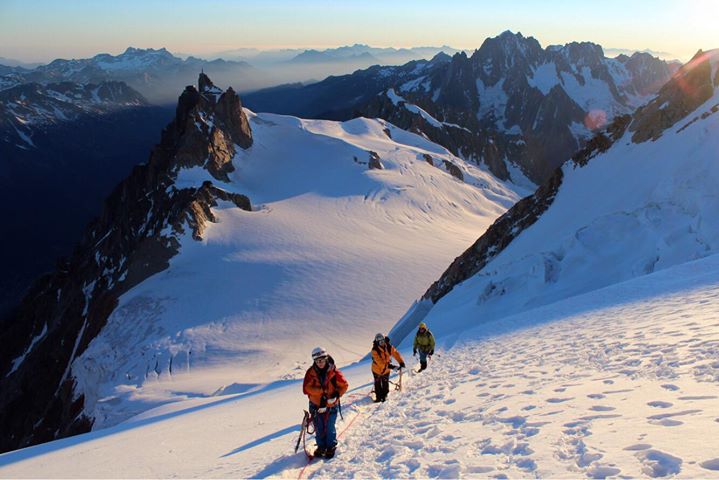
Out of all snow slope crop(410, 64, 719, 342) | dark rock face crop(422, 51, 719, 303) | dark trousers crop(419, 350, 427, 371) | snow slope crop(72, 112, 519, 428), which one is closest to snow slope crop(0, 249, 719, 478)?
dark trousers crop(419, 350, 427, 371)

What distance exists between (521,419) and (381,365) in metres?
4.28

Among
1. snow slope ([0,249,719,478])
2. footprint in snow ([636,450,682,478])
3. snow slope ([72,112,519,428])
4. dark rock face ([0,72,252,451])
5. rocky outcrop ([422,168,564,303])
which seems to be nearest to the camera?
footprint in snow ([636,450,682,478])

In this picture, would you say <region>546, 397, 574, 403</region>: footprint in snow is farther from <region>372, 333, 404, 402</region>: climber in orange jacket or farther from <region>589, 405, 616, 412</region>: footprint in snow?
<region>372, 333, 404, 402</region>: climber in orange jacket

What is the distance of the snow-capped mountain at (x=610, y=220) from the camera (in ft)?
71.7

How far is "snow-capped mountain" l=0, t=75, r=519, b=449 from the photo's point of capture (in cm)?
3284

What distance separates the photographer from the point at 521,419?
782cm

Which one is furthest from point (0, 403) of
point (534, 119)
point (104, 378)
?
point (534, 119)

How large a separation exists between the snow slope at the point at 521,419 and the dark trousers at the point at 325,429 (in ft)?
1.09

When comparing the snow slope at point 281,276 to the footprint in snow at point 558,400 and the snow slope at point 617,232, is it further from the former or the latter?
the footprint in snow at point 558,400

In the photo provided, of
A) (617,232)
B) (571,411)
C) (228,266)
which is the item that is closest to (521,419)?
(571,411)

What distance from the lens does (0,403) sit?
162ft

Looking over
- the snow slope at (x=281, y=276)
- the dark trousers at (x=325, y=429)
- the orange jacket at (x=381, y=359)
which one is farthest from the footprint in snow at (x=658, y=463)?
the snow slope at (x=281, y=276)

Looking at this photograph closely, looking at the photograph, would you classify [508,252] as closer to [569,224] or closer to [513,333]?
[569,224]

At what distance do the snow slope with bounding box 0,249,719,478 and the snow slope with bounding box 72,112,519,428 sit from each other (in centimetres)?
1570
